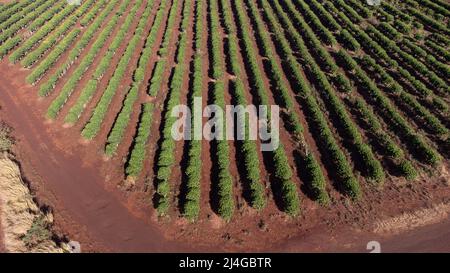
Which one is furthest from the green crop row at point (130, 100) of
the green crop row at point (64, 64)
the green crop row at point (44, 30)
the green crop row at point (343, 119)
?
the green crop row at point (343, 119)

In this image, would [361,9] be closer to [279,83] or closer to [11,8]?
[279,83]

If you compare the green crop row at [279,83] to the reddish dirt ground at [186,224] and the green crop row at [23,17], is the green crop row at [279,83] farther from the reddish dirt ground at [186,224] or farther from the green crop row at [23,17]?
the green crop row at [23,17]

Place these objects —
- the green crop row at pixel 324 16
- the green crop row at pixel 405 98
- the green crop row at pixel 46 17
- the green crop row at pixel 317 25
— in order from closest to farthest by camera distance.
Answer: the green crop row at pixel 405 98 < the green crop row at pixel 317 25 < the green crop row at pixel 324 16 < the green crop row at pixel 46 17

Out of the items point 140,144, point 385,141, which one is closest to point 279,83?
point 385,141

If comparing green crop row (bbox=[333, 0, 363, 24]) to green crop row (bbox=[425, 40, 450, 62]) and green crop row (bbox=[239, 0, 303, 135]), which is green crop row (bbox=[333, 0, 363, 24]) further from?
green crop row (bbox=[239, 0, 303, 135])

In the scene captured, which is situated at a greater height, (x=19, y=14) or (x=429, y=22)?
(x=19, y=14)
